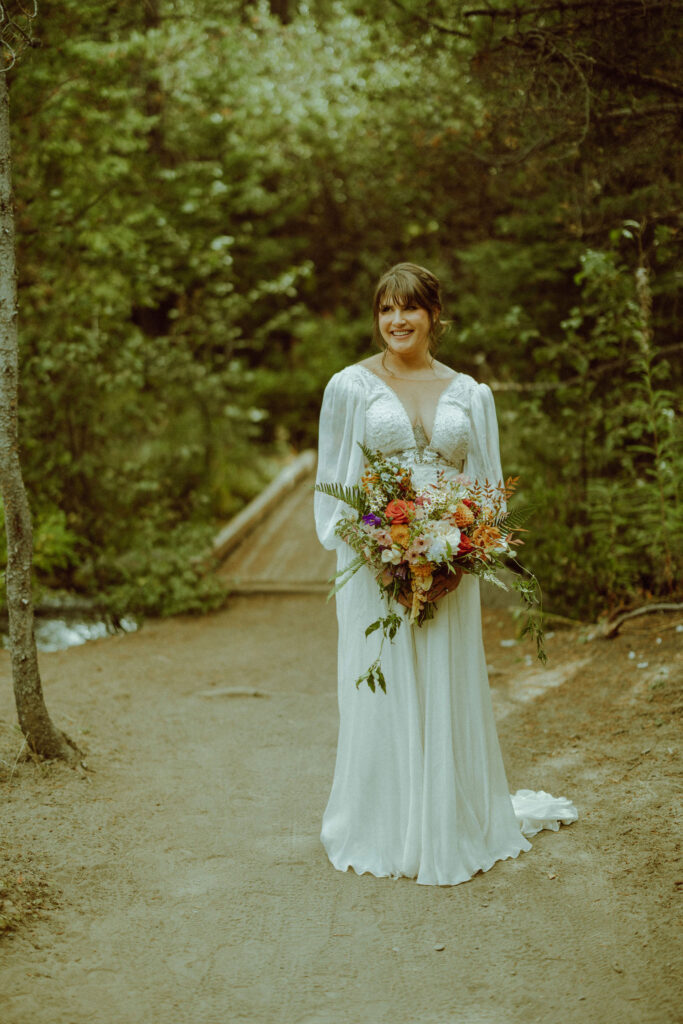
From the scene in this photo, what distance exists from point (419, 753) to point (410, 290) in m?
1.95

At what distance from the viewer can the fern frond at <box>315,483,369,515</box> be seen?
371cm

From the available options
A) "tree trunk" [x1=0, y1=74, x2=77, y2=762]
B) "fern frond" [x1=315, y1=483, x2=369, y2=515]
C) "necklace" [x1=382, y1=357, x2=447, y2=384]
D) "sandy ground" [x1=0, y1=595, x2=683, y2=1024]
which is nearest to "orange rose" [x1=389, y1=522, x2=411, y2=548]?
"fern frond" [x1=315, y1=483, x2=369, y2=515]

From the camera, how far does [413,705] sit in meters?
3.88

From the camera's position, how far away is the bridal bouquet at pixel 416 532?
3.60 metres

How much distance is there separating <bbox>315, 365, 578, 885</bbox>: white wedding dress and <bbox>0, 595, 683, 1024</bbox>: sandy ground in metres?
0.14

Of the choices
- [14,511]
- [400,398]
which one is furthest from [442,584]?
[14,511]

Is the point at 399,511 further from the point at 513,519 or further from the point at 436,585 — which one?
the point at 513,519

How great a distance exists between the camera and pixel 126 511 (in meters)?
9.41

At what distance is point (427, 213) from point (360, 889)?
12230 mm

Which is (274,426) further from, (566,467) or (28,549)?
(28,549)

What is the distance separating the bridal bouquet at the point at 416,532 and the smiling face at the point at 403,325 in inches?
18.6

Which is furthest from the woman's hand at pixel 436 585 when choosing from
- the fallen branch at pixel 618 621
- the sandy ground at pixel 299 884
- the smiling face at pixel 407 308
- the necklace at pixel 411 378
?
the fallen branch at pixel 618 621

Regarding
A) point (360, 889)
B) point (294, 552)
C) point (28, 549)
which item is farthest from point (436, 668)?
point (294, 552)

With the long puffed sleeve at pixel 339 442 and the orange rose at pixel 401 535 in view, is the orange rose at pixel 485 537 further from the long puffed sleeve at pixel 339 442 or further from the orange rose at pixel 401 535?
the long puffed sleeve at pixel 339 442
